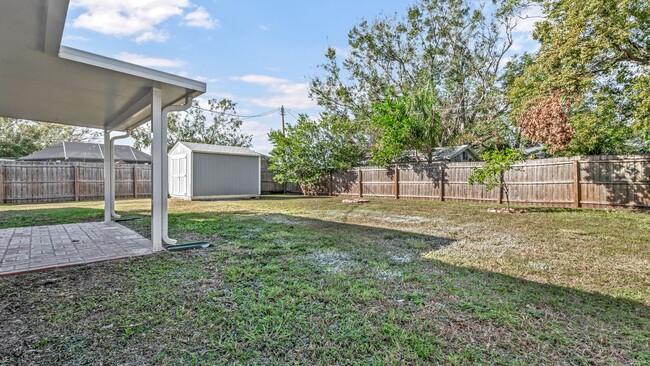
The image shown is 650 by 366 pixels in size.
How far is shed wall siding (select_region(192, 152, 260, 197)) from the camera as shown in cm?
1227

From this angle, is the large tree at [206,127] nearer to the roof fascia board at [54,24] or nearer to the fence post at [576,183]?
the roof fascia board at [54,24]

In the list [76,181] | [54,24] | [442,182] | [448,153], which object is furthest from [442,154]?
[76,181]

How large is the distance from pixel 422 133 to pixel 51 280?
1182 cm

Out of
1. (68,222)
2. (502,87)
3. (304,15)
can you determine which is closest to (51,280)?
(68,222)

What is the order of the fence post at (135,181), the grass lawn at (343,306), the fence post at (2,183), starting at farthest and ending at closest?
1. the fence post at (135,181)
2. the fence post at (2,183)
3. the grass lawn at (343,306)

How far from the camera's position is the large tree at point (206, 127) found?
22750 millimetres

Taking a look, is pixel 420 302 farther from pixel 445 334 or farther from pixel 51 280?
pixel 51 280

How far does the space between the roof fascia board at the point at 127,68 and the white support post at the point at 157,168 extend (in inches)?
10.6

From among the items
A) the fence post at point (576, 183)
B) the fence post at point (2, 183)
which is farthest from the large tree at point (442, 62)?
the fence post at point (2, 183)

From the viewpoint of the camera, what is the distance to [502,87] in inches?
632

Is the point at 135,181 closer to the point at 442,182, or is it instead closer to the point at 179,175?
the point at 179,175

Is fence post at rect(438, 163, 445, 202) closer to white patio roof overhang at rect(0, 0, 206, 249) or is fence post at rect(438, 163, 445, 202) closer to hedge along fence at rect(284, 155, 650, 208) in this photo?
hedge along fence at rect(284, 155, 650, 208)

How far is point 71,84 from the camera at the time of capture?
3748mm

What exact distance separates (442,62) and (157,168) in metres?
17.0
